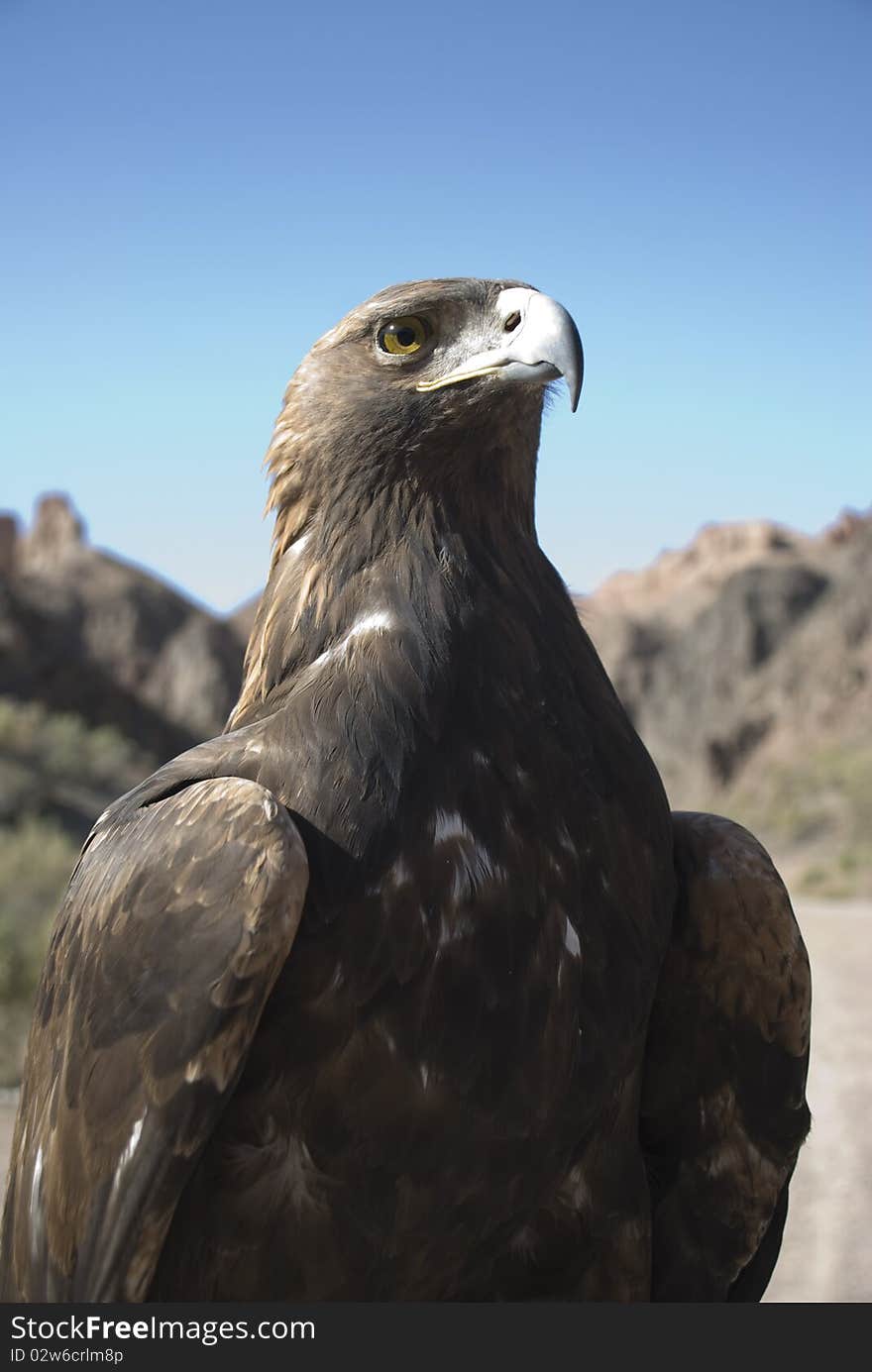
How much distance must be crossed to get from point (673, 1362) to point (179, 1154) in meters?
1.17

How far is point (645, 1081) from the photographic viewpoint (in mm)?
2865

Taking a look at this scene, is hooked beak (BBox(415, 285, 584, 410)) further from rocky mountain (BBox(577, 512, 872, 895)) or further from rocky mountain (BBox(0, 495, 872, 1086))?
rocky mountain (BBox(577, 512, 872, 895))

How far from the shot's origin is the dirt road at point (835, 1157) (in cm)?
749

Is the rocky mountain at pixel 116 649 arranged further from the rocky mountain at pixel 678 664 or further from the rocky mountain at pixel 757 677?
the rocky mountain at pixel 757 677

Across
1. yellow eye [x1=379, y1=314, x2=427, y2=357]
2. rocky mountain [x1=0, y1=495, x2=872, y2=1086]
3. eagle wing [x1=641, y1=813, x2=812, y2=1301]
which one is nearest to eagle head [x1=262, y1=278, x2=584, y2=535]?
yellow eye [x1=379, y1=314, x2=427, y2=357]

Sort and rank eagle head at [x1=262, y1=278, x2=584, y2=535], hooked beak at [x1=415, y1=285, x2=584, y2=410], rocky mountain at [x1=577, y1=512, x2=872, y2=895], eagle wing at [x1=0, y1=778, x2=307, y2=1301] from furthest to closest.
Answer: rocky mountain at [x1=577, y1=512, x2=872, y2=895], eagle head at [x1=262, y1=278, x2=584, y2=535], hooked beak at [x1=415, y1=285, x2=584, y2=410], eagle wing at [x1=0, y1=778, x2=307, y2=1301]

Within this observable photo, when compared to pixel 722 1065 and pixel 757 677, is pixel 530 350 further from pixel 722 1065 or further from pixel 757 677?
pixel 757 677

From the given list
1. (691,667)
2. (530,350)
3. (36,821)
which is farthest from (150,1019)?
(691,667)

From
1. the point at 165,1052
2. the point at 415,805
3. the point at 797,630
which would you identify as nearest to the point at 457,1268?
the point at 165,1052

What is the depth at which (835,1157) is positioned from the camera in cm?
940

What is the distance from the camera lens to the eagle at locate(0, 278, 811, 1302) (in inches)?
88.8

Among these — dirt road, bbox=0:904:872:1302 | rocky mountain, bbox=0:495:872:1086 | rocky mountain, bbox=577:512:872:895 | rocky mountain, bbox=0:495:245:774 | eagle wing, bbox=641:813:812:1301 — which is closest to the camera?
eagle wing, bbox=641:813:812:1301

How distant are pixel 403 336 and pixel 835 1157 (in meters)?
8.58

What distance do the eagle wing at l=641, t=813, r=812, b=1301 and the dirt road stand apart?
4.93 meters
